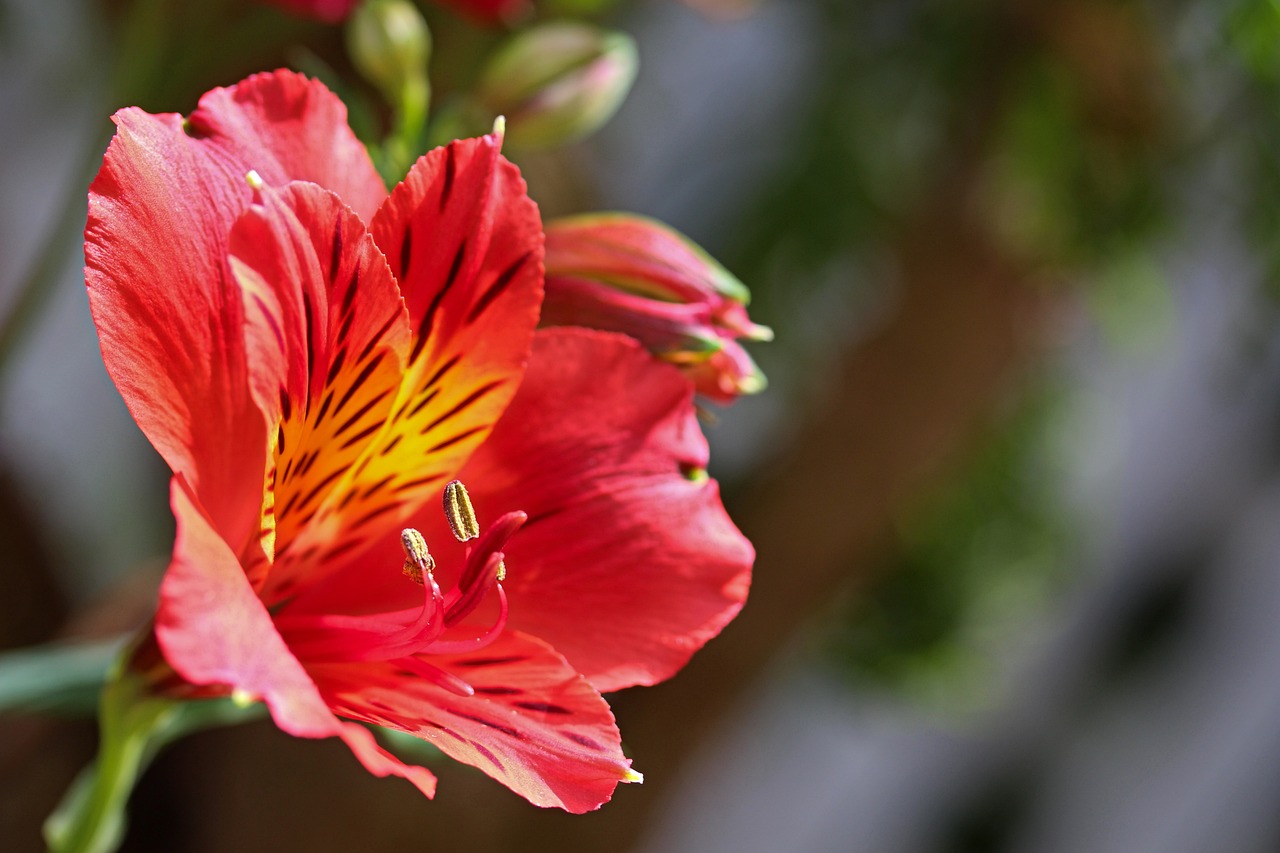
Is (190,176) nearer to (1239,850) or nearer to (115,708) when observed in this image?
(115,708)

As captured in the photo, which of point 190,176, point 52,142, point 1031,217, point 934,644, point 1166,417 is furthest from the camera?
point 1166,417

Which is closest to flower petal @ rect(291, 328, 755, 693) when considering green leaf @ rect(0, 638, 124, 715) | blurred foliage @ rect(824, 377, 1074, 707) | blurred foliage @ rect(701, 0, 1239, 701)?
green leaf @ rect(0, 638, 124, 715)

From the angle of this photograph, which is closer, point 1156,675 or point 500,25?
point 500,25

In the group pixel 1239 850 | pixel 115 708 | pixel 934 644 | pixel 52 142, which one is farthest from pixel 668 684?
pixel 1239 850

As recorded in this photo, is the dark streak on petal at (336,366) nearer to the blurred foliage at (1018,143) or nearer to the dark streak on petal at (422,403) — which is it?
the dark streak on petal at (422,403)

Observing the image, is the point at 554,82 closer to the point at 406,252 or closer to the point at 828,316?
the point at 406,252

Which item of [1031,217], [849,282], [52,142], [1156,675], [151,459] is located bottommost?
[1156,675]
